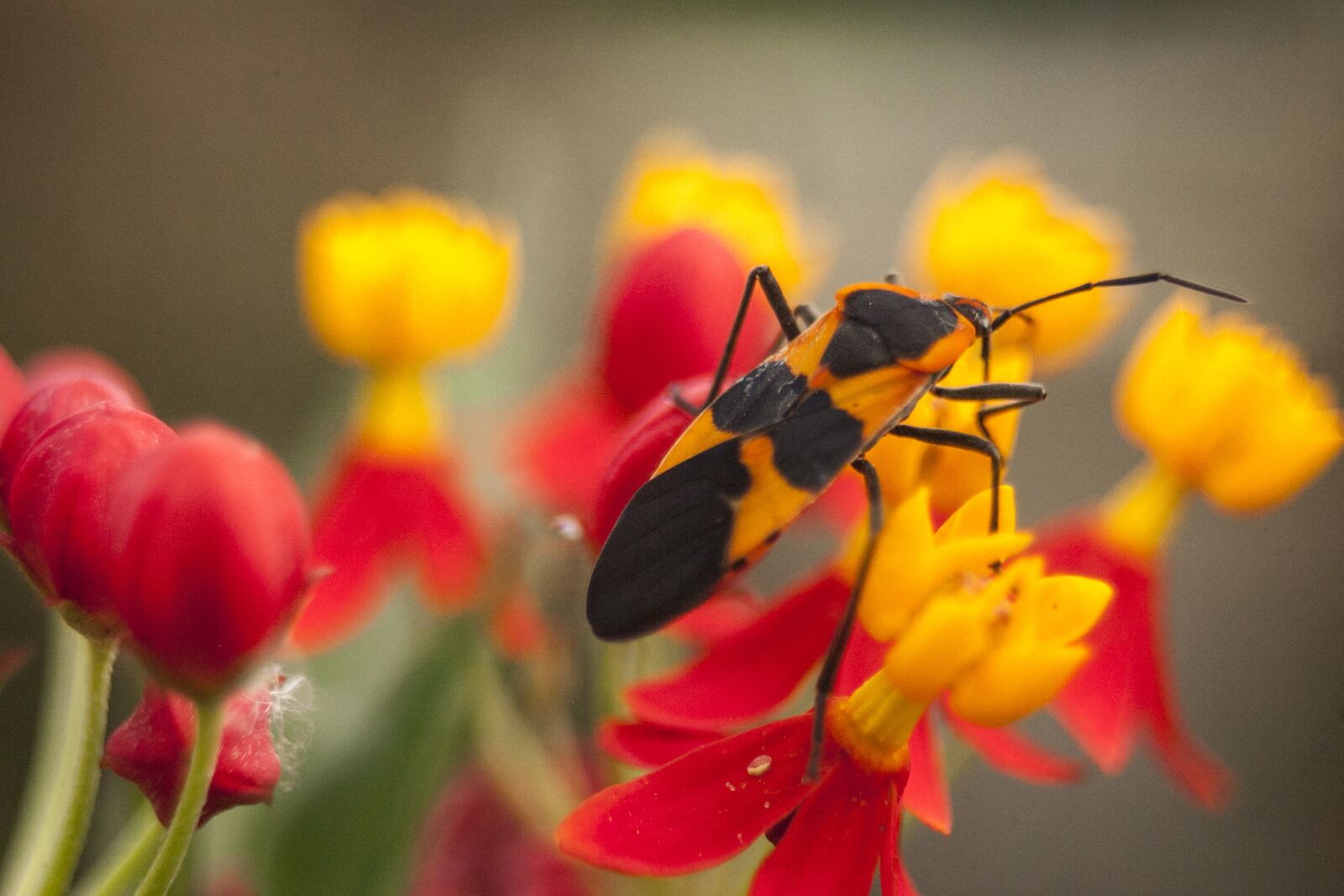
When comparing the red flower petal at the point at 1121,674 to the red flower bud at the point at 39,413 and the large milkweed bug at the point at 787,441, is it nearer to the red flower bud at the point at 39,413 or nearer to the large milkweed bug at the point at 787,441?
the large milkweed bug at the point at 787,441

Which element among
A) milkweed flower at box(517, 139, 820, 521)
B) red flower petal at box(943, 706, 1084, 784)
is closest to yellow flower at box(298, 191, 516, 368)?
milkweed flower at box(517, 139, 820, 521)

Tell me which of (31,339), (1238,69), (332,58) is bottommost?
(31,339)

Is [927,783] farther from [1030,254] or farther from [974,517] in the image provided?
[1030,254]

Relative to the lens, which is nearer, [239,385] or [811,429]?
[811,429]

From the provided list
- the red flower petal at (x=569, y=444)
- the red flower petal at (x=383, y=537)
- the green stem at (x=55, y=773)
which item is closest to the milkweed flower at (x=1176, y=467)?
the red flower petal at (x=569, y=444)

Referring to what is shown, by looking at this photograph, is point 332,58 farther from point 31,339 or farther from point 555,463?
point 555,463

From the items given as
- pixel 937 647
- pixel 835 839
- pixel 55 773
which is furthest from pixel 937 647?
pixel 55 773

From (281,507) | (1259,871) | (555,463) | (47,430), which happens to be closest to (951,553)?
(281,507)
